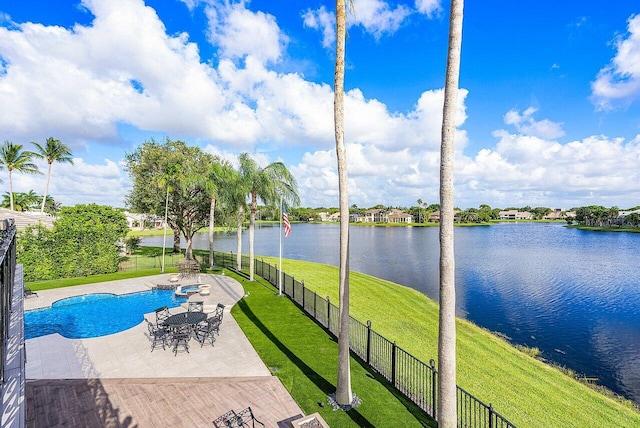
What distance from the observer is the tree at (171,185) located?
2909 cm

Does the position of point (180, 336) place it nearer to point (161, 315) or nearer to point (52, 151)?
point (161, 315)

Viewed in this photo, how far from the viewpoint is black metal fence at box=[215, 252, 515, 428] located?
276 inches

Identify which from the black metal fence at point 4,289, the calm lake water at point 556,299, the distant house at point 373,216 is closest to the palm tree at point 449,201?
the black metal fence at point 4,289

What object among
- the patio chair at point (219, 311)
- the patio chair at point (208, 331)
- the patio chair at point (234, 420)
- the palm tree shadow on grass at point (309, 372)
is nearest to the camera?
the patio chair at point (234, 420)

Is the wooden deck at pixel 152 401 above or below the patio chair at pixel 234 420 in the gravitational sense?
below

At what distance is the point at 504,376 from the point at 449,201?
33.7ft

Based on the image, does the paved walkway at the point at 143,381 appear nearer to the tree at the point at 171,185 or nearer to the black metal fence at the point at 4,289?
the black metal fence at the point at 4,289

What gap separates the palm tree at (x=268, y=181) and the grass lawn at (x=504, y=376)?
8.08 meters

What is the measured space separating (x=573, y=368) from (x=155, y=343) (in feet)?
57.9

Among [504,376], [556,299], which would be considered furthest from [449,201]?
[556,299]

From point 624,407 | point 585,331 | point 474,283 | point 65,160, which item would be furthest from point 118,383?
point 65,160

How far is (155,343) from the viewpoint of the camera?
1039 cm

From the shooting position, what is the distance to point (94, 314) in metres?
14.6

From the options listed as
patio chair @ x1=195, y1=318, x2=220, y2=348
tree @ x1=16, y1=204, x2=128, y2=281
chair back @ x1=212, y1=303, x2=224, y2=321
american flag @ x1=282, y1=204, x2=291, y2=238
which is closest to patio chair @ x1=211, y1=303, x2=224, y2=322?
chair back @ x1=212, y1=303, x2=224, y2=321
